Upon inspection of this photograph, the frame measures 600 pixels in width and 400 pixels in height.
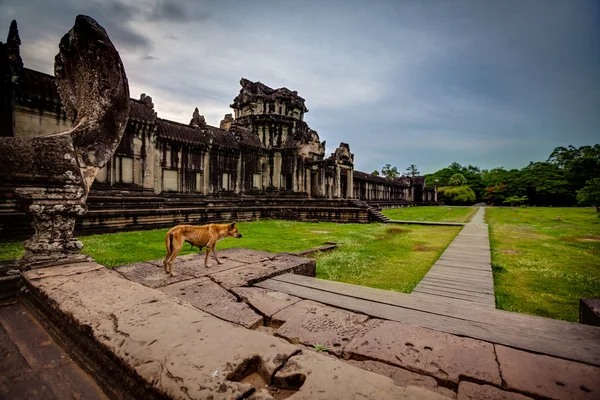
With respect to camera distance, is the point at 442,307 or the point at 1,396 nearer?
the point at 1,396

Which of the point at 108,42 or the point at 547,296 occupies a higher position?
the point at 108,42

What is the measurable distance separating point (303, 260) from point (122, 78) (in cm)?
405

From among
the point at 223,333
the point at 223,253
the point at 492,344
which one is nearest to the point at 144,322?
the point at 223,333

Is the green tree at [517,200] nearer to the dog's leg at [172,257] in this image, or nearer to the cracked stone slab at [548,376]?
the cracked stone slab at [548,376]

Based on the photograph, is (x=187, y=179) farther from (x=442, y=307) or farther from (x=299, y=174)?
(x=442, y=307)

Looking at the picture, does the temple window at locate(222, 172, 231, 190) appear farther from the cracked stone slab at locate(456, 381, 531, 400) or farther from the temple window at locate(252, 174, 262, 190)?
the cracked stone slab at locate(456, 381, 531, 400)

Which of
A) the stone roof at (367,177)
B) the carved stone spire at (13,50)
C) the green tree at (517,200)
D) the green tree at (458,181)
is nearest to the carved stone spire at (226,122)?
the stone roof at (367,177)

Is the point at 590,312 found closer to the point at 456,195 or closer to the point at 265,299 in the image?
the point at 265,299

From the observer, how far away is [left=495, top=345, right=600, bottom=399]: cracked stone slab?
1.49 meters

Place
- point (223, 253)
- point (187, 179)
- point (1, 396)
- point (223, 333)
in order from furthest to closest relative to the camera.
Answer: point (187, 179) < point (223, 253) < point (223, 333) < point (1, 396)

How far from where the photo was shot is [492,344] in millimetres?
2057

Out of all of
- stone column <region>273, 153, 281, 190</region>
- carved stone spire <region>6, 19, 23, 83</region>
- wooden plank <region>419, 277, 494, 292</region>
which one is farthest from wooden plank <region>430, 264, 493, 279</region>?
stone column <region>273, 153, 281, 190</region>

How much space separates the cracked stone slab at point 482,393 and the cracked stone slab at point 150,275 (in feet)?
10.5

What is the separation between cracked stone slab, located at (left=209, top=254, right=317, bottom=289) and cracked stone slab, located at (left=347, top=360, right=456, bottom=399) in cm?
201
